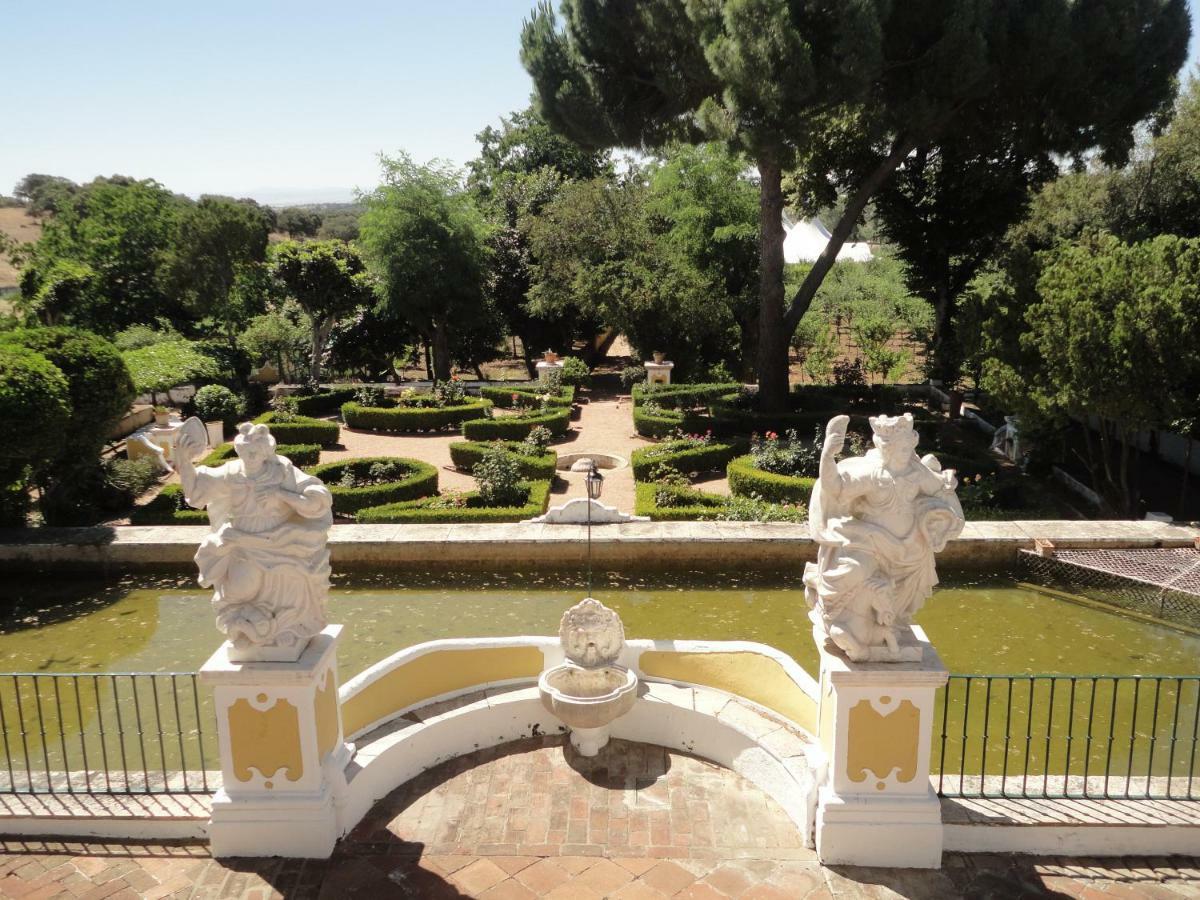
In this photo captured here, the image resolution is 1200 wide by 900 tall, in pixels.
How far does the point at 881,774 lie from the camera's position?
17.6 feet

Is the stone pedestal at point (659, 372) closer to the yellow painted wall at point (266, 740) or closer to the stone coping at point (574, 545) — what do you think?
the stone coping at point (574, 545)

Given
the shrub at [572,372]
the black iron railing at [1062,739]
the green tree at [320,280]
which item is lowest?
the black iron railing at [1062,739]

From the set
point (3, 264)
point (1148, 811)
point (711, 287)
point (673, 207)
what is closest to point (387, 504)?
point (1148, 811)

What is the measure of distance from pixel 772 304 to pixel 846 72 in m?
5.53

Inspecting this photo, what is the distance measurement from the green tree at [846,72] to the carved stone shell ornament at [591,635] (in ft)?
39.4

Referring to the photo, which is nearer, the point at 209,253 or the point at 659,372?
the point at 659,372

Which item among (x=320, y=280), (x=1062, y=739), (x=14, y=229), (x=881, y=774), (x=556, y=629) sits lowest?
(x=1062, y=739)

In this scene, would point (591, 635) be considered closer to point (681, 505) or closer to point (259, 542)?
point (259, 542)

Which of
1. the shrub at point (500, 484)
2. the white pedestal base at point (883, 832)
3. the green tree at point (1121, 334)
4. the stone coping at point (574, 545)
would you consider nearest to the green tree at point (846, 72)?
the green tree at point (1121, 334)

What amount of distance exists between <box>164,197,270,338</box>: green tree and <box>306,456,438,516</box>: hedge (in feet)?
48.8

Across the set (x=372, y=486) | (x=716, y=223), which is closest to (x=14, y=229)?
(x=716, y=223)

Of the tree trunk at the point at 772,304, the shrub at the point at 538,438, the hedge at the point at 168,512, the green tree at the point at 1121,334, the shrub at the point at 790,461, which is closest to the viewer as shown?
the green tree at the point at 1121,334

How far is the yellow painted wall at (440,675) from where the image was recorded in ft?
20.9

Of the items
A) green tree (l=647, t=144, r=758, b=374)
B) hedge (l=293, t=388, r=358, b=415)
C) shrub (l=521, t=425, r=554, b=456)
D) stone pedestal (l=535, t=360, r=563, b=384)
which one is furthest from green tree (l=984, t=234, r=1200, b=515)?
hedge (l=293, t=388, r=358, b=415)
